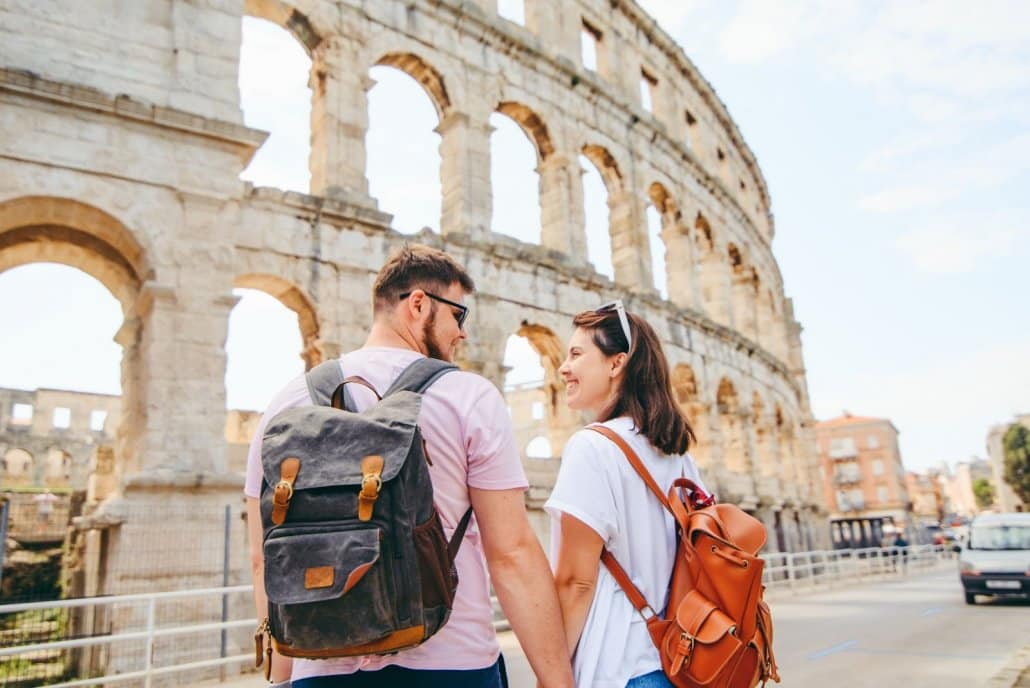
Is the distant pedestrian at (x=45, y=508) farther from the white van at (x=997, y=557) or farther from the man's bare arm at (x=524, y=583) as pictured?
the man's bare arm at (x=524, y=583)

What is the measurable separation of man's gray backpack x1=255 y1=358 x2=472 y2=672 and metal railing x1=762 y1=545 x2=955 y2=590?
12.9 m

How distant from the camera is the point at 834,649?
317 inches

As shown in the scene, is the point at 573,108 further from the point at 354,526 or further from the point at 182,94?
the point at 354,526

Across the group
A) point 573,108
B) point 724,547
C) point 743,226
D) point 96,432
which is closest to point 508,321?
point 573,108

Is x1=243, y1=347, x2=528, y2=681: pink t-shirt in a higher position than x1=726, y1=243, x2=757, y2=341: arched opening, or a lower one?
lower

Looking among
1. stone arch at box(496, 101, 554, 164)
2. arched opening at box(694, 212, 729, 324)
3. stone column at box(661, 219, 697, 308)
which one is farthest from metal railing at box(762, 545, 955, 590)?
stone arch at box(496, 101, 554, 164)

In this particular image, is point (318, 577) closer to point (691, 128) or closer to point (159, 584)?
point (159, 584)

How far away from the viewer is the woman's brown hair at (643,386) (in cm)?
229

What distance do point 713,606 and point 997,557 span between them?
13.3m

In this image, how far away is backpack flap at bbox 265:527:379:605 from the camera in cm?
150

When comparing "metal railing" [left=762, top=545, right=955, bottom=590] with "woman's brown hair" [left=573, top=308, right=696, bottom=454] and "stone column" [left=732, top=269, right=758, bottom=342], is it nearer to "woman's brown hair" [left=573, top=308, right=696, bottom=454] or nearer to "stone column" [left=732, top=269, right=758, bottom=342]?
"stone column" [left=732, top=269, right=758, bottom=342]

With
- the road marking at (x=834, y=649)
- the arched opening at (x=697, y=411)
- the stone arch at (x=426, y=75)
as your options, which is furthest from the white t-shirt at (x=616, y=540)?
the arched opening at (x=697, y=411)

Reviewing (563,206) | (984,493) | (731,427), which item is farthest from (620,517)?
(984,493)

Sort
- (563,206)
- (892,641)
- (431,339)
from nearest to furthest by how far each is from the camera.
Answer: (431,339), (892,641), (563,206)
